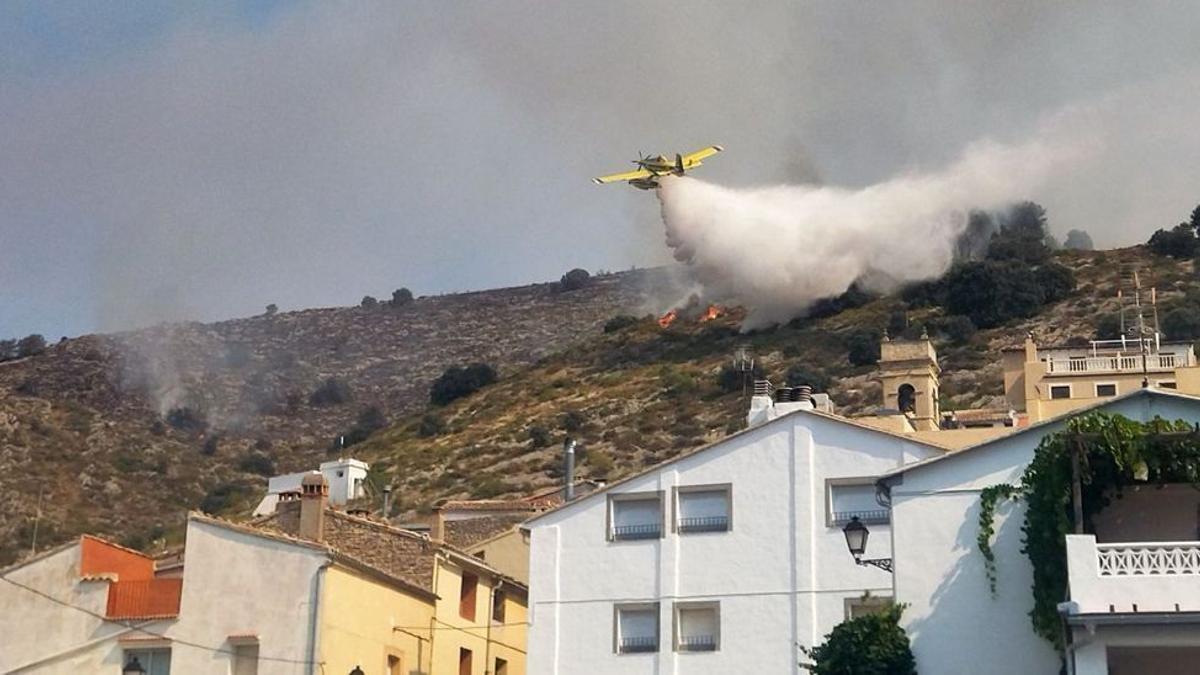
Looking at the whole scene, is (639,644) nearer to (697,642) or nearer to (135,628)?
(697,642)

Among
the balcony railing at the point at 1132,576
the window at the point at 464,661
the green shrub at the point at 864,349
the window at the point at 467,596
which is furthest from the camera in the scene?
the green shrub at the point at 864,349

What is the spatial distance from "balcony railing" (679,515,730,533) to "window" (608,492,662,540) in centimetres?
61

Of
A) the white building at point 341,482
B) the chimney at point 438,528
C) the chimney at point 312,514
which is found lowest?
the chimney at point 312,514

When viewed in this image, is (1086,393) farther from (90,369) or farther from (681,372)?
(90,369)

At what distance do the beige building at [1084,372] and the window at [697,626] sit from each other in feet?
148

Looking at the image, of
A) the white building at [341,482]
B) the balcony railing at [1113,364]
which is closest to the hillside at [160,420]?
the white building at [341,482]

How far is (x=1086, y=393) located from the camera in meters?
88.4

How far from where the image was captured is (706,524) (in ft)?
138

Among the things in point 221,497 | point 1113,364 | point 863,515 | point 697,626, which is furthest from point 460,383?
point 863,515

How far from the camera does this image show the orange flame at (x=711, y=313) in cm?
15919

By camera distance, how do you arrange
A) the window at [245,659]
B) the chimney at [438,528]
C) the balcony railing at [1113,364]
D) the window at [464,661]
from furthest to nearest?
the balcony railing at [1113,364], the chimney at [438,528], the window at [464,661], the window at [245,659]

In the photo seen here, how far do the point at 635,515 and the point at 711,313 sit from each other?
11848 cm

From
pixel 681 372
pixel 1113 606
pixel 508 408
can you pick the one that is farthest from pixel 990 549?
pixel 508 408

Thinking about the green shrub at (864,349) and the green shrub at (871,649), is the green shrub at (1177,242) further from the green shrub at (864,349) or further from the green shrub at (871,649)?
the green shrub at (871,649)
